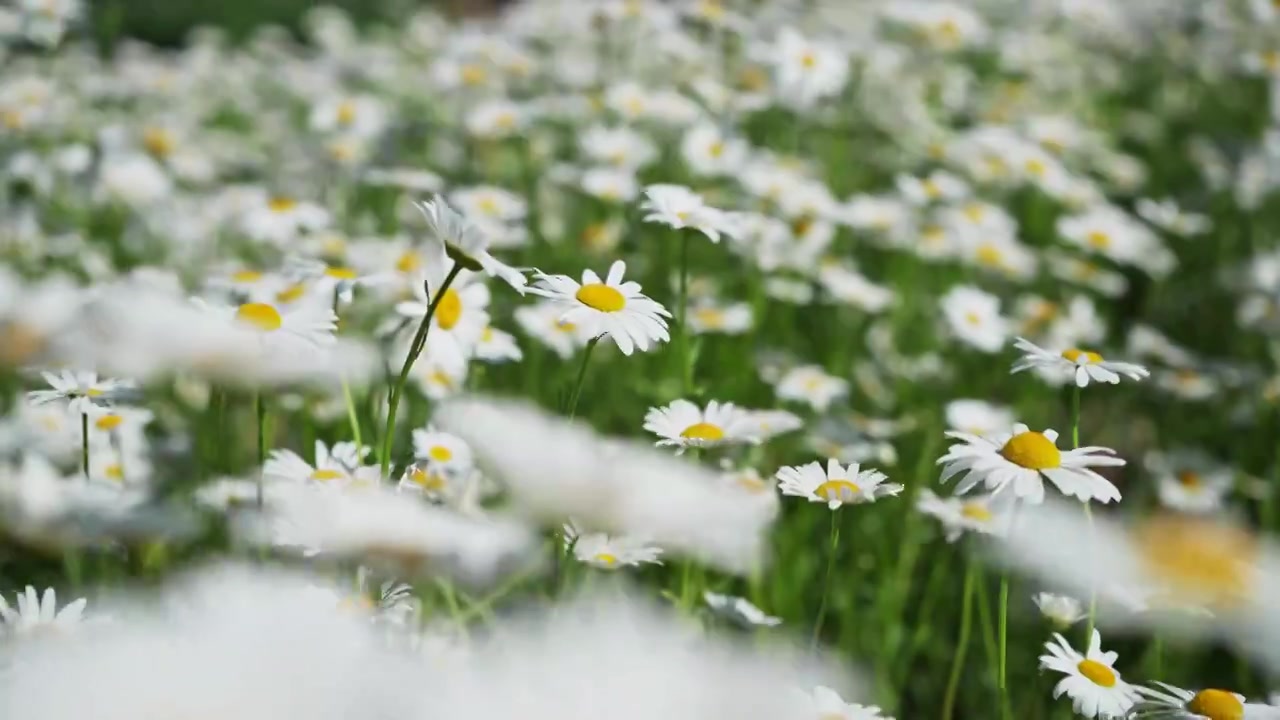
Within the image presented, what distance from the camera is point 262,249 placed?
2406 mm

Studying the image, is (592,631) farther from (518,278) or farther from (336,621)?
(518,278)

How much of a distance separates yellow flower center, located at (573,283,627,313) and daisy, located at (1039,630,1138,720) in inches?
17.8

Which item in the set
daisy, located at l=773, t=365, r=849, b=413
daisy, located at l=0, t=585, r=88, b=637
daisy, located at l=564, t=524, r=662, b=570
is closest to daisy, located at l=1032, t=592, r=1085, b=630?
daisy, located at l=564, t=524, r=662, b=570

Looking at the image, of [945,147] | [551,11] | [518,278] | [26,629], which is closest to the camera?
[26,629]

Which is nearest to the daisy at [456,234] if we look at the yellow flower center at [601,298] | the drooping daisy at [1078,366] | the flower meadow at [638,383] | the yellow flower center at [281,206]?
the flower meadow at [638,383]

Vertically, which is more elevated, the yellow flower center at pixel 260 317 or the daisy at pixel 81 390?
the yellow flower center at pixel 260 317

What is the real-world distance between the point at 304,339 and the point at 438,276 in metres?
0.44

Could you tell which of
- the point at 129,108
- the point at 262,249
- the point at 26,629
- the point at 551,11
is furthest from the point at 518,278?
the point at 129,108

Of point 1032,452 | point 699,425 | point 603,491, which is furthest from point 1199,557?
point 603,491

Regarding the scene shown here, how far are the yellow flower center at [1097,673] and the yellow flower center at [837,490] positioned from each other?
0.76 feet

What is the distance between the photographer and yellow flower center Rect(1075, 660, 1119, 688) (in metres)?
0.95

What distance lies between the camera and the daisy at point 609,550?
1007 millimetres

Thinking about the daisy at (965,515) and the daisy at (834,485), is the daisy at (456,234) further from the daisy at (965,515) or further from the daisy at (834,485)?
the daisy at (965,515)

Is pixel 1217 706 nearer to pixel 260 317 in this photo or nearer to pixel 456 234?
pixel 456 234
